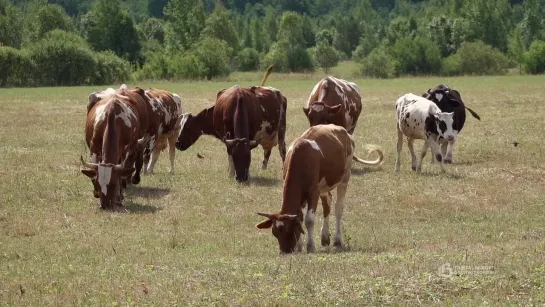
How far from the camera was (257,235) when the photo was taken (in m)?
14.8

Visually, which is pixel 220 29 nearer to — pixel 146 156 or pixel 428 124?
pixel 146 156

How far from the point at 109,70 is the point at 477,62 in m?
34.0

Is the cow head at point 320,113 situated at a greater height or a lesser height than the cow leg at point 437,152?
greater

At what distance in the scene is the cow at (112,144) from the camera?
16797 mm

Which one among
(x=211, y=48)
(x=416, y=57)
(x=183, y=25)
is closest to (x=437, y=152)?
(x=211, y=48)

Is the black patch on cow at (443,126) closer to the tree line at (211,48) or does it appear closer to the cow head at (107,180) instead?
the cow head at (107,180)

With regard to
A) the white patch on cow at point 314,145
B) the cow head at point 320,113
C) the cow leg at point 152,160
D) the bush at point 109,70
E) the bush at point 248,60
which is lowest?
the bush at point 248,60

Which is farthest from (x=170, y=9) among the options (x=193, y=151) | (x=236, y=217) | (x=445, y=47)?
(x=236, y=217)

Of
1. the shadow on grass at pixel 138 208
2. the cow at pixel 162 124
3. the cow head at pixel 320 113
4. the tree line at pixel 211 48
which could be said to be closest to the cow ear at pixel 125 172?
the shadow on grass at pixel 138 208

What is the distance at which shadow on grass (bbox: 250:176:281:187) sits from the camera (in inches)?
788

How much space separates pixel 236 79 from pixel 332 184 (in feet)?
219

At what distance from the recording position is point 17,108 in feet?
137

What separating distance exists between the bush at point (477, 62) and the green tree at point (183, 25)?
36927 millimetres

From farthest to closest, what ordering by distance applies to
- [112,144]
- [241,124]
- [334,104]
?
[334,104] < [241,124] < [112,144]
